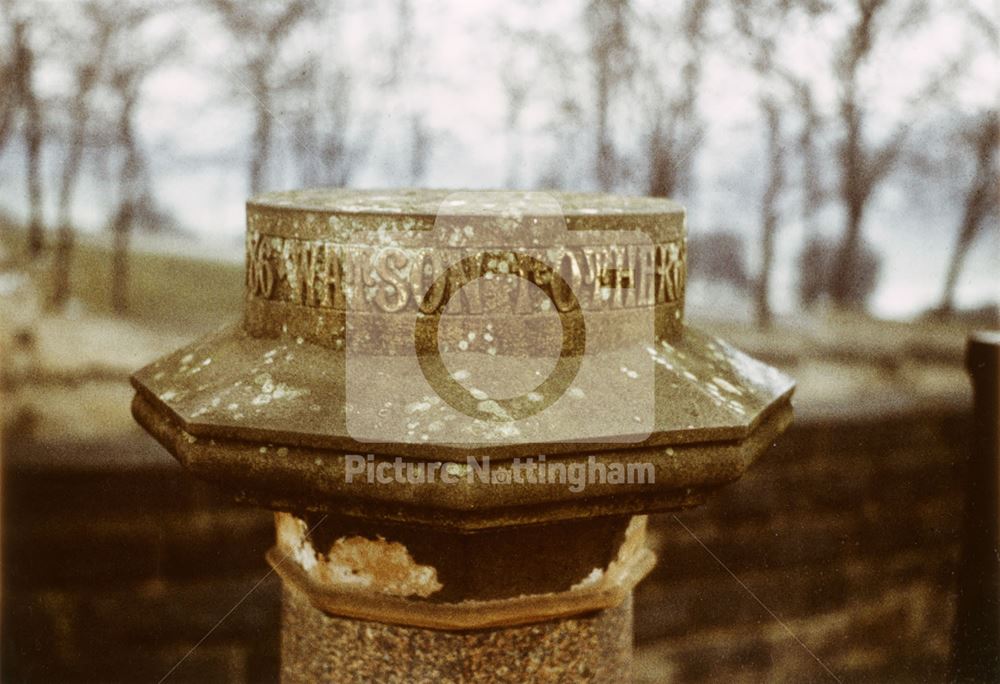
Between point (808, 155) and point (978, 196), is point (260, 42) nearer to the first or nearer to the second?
point (808, 155)

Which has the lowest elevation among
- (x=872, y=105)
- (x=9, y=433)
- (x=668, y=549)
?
(x=668, y=549)

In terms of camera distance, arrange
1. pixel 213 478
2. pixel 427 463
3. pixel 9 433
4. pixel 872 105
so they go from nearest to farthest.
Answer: pixel 427 463 < pixel 213 478 < pixel 9 433 < pixel 872 105

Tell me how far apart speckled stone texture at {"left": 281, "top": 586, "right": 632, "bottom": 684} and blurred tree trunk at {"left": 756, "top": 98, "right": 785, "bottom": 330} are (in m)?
3.30

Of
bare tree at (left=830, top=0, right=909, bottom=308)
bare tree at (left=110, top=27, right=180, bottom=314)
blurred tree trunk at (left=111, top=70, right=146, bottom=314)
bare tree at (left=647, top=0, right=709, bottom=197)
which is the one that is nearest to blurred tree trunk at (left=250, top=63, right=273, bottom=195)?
bare tree at (left=110, top=27, right=180, bottom=314)

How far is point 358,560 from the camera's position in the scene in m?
1.45

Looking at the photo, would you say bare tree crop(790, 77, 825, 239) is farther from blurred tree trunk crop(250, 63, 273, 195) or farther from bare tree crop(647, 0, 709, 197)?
blurred tree trunk crop(250, 63, 273, 195)

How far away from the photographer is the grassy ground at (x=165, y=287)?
13.0 feet

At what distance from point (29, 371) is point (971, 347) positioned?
3.38 metres

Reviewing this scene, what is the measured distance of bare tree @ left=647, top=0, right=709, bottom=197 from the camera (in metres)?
4.20

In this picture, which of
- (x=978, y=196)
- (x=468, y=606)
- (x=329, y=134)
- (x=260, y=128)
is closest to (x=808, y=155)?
(x=978, y=196)

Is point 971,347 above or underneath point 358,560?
above

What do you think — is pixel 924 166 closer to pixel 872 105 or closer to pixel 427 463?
pixel 872 105

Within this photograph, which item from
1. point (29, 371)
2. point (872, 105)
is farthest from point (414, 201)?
point (872, 105)

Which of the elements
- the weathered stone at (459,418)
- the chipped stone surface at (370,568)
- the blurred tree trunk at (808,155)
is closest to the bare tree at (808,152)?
the blurred tree trunk at (808,155)
